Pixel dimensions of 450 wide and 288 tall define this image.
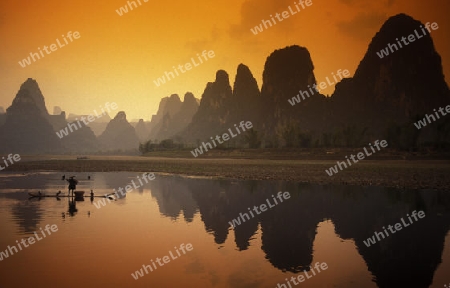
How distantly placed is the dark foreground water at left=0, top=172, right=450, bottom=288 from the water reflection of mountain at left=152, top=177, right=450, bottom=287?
63mm

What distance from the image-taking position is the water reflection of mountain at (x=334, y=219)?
13742mm

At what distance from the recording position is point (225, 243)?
16859mm

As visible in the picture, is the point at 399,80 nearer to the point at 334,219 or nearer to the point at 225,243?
the point at 334,219

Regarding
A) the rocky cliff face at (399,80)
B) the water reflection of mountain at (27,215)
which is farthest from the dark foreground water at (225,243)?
the rocky cliff face at (399,80)

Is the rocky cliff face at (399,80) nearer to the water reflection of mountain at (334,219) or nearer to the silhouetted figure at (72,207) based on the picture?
the water reflection of mountain at (334,219)

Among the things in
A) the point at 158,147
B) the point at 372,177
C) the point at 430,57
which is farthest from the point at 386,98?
the point at 372,177

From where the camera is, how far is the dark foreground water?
12.0m

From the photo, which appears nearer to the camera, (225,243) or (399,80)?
(225,243)

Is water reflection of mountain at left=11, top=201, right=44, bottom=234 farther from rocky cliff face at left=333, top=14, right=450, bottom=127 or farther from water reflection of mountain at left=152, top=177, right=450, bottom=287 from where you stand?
rocky cliff face at left=333, top=14, right=450, bottom=127

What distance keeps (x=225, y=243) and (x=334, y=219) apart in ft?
27.8

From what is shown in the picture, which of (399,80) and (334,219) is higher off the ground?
(399,80)

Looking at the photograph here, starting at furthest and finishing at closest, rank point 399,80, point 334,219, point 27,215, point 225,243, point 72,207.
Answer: point 399,80, point 72,207, point 27,215, point 334,219, point 225,243

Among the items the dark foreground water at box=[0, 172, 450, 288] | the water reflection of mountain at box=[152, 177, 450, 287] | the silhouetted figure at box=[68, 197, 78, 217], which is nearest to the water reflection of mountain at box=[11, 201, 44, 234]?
the dark foreground water at box=[0, 172, 450, 288]

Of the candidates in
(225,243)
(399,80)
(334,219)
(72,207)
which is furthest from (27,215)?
(399,80)
